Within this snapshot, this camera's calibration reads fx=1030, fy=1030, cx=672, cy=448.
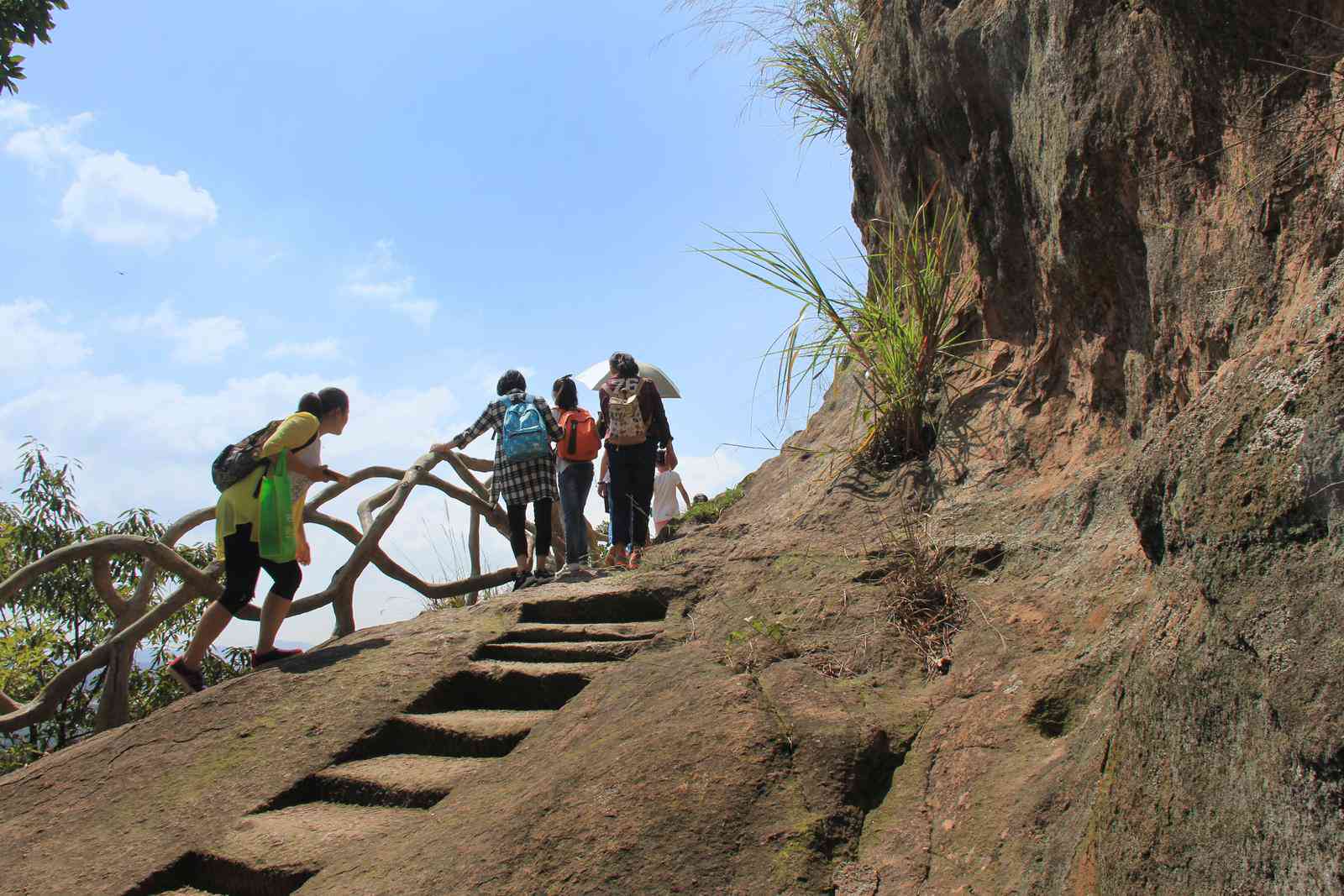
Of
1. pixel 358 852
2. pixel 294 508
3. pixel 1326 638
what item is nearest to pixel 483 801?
pixel 358 852

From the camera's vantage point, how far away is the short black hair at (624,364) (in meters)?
7.04

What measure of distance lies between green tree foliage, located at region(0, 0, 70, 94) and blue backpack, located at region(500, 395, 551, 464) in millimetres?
5729

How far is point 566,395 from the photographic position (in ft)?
23.8

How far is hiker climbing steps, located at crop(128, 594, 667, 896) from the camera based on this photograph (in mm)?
3803

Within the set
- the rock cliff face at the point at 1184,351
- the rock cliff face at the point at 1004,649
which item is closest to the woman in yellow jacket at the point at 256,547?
the rock cliff face at the point at 1004,649

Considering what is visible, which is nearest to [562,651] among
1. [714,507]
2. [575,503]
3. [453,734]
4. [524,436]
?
[453,734]

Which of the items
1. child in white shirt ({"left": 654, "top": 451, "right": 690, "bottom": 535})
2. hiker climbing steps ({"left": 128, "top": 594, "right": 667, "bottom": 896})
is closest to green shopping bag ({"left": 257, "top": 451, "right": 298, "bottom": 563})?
hiker climbing steps ({"left": 128, "top": 594, "right": 667, "bottom": 896})

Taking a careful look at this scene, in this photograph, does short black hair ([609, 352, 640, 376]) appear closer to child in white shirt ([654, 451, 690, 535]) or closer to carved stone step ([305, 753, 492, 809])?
child in white shirt ([654, 451, 690, 535])

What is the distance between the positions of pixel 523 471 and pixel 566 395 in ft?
2.51

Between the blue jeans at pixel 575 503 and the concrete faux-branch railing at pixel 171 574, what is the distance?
73 cm

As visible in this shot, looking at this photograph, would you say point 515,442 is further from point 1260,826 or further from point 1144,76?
point 1260,826

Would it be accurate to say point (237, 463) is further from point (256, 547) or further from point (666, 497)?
point (666, 497)

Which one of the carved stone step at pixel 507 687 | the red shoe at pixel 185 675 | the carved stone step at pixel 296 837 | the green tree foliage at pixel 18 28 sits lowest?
the carved stone step at pixel 296 837

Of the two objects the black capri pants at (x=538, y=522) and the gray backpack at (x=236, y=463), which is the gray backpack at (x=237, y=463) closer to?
the gray backpack at (x=236, y=463)
